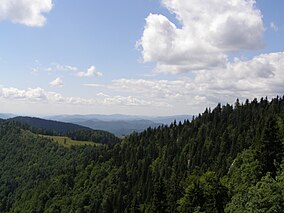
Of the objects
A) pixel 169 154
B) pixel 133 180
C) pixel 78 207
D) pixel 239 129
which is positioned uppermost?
pixel 239 129

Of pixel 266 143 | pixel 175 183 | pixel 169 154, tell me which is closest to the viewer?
pixel 266 143

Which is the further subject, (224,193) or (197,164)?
(197,164)

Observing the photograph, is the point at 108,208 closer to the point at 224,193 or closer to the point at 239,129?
the point at 239,129

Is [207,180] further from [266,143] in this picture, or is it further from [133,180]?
[133,180]

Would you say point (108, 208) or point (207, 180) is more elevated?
point (207, 180)

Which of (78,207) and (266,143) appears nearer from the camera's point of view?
(266,143)

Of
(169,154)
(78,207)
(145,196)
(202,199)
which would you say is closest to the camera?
(202,199)

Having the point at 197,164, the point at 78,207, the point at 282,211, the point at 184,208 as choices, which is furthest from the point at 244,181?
the point at 78,207

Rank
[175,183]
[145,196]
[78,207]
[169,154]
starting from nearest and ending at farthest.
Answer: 1. [175,183]
2. [145,196]
3. [78,207]
4. [169,154]

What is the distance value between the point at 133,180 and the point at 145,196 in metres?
22.8

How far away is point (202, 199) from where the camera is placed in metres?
71.9

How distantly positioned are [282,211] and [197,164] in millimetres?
125856

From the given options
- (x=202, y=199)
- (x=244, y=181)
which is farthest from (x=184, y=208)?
(x=244, y=181)

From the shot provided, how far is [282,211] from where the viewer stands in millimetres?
45312
